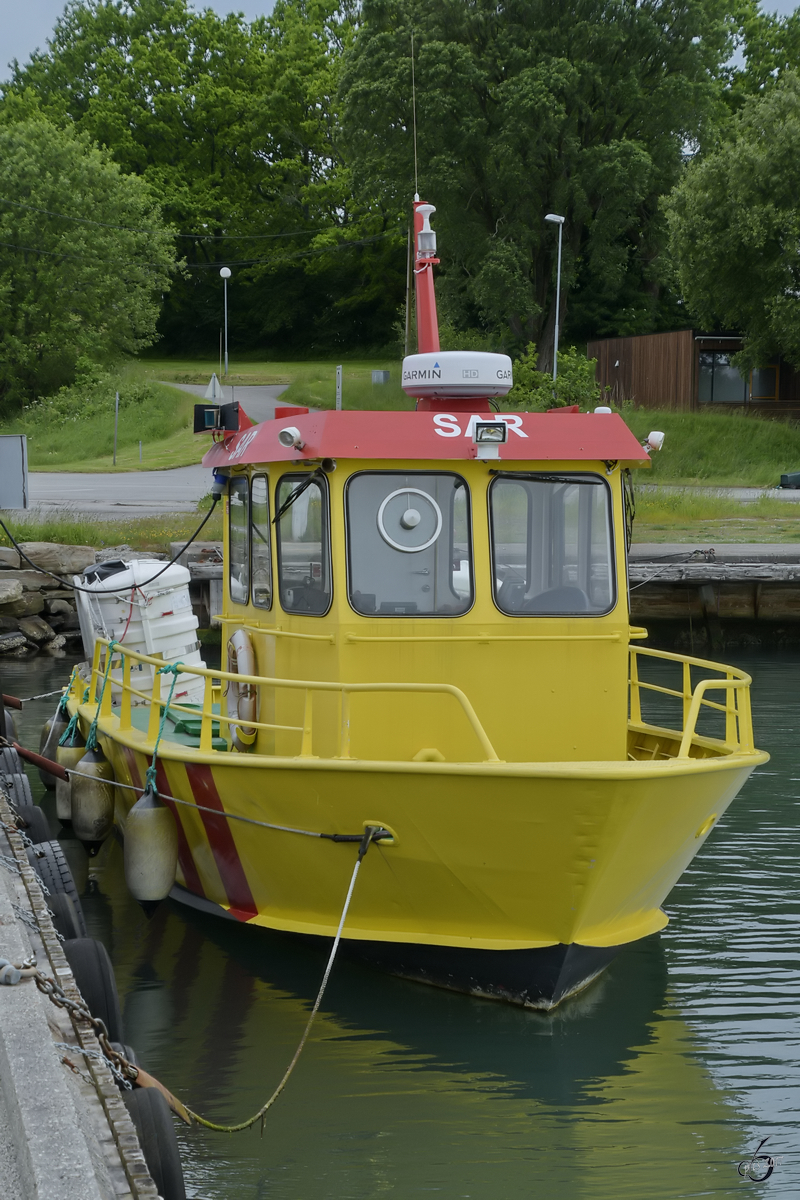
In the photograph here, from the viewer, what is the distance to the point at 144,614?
1038 cm

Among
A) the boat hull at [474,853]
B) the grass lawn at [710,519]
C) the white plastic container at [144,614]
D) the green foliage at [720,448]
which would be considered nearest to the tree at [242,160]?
the green foliage at [720,448]

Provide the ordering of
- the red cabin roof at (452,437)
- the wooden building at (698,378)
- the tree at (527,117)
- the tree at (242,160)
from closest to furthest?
1. the red cabin roof at (452,437)
2. the wooden building at (698,378)
3. the tree at (527,117)
4. the tree at (242,160)

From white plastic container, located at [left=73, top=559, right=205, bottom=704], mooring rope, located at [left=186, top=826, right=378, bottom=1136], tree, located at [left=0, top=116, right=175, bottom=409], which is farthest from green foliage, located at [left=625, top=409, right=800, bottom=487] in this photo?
mooring rope, located at [left=186, top=826, right=378, bottom=1136]

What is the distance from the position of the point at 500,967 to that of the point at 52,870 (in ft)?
9.29

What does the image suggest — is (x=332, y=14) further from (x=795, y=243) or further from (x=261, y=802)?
(x=261, y=802)

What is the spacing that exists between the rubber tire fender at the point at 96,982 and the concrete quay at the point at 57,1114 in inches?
30.4

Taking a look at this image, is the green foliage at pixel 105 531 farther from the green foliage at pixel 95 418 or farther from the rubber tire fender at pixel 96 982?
the green foliage at pixel 95 418

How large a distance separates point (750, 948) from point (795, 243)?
109 ft

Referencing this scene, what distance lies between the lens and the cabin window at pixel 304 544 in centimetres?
663

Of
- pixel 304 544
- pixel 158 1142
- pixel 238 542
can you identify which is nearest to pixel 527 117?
pixel 238 542

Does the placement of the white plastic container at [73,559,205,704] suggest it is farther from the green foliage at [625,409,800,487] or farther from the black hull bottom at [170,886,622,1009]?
the green foliage at [625,409,800,487]

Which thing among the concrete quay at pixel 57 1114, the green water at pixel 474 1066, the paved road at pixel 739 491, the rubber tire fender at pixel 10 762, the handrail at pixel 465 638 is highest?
the handrail at pixel 465 638

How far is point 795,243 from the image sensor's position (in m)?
36.5

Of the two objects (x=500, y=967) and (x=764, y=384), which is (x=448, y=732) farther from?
(x=764, y=384)
